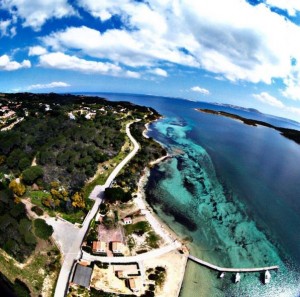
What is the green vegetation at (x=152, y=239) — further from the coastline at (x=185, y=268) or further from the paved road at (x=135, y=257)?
the paved road at (x=135, y=257)

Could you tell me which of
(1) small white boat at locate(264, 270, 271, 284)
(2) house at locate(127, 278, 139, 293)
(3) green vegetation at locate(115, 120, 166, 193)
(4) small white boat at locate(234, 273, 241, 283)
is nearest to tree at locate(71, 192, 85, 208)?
(3) green vegetation at locate(115, 120, 166, 193)

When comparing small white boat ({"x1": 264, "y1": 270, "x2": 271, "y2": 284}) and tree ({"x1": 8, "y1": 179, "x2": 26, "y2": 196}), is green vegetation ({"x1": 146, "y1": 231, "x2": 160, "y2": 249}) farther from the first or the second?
tree ({"x1": 8, "y1": 179, "x2": 26, "y2": 196})

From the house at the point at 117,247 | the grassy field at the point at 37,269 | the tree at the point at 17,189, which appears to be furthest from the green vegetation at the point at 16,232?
the house at the point at 117,247

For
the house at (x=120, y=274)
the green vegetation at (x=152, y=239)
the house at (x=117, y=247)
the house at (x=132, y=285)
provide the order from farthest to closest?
the green vegetation at (x=152, y=239), the house at (x=117, y=247), the house at (x=120, y=274), the house at (x=132, y=285)

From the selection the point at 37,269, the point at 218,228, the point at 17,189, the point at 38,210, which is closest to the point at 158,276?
the point at 37,269

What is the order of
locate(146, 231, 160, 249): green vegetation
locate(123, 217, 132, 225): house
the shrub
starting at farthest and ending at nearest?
locate(123, 217, 132, 225): house → the shrub → locate(146, 231, 160, 249): green vegetation

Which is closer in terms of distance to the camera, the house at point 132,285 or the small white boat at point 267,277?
the house at point 132,285

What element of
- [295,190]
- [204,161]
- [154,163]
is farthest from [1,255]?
[295,190]
